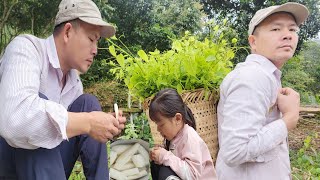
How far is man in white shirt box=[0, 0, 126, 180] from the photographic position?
1210mm

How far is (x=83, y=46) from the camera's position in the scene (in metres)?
1.57

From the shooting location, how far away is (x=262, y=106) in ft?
4.54

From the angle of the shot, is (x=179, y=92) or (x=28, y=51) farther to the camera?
(x=179, y=92)

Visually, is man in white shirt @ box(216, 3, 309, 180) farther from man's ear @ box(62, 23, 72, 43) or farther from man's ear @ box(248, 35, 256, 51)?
man's ear @ box(62, 23, 72, 43)

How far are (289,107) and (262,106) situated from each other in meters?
0.11

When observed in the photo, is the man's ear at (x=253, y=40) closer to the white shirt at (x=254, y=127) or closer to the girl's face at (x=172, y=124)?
the white shirt at (x=254, y=127)

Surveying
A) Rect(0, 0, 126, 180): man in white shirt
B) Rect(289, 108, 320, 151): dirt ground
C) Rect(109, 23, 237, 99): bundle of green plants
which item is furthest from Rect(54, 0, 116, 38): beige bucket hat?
Rect(289, 108, 320, 151): dirt ground

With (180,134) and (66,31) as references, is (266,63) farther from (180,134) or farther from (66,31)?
(66,31)

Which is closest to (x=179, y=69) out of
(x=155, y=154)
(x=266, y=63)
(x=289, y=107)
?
(x=155, y=154)

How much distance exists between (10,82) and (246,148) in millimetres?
798

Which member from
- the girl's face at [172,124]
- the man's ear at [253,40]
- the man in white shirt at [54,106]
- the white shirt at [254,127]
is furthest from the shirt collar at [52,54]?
the man's ear at [253,40]

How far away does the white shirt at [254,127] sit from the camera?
1353 millimetres

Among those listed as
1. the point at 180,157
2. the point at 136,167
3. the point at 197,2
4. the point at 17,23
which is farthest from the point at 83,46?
the point at 197,2

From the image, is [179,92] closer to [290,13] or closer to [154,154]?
[154,154]
